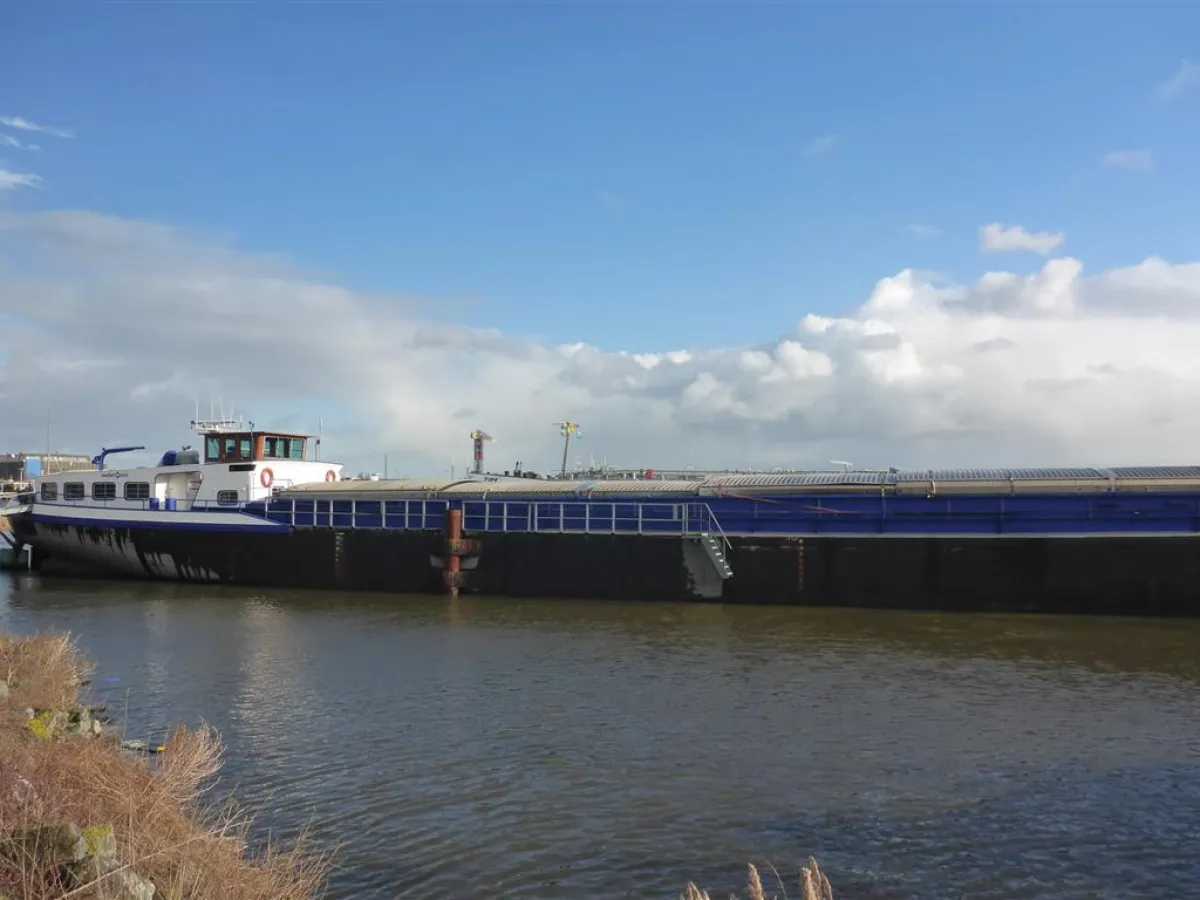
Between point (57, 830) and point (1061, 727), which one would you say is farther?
point (1061, 727)

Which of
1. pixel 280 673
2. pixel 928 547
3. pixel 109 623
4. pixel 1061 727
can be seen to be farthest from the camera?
pixel 928 547

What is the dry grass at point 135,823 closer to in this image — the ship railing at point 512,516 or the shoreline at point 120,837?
the shoreline at point 120,837

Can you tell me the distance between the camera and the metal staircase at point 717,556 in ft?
121

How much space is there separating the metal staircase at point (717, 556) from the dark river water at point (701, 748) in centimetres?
577

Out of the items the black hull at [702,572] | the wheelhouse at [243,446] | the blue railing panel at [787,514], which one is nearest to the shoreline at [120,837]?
the black hull at [702,572]

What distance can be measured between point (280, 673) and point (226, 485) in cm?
2508

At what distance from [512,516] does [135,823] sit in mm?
32199

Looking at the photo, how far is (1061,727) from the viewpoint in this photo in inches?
707

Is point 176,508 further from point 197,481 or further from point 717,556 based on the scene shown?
point 717,556

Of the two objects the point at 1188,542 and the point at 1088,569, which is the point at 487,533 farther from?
the point at 1188,542

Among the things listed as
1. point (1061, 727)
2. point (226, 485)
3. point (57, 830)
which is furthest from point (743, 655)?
point (226, 485)

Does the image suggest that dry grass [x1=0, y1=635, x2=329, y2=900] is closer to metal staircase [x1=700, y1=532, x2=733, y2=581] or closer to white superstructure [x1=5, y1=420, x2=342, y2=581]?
metal staircase [x1=700, y1=532, x2=733, y2=581]

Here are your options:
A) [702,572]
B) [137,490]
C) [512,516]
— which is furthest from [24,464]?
[702,572]

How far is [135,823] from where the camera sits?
29.0ft
